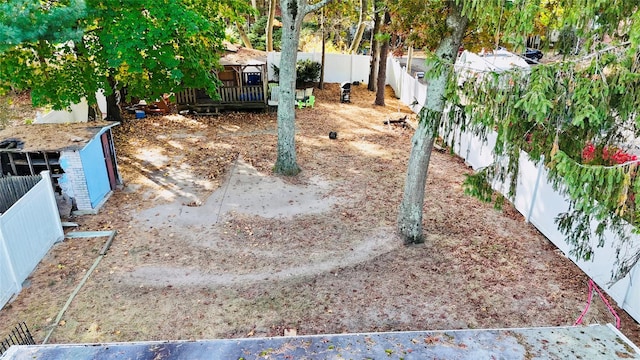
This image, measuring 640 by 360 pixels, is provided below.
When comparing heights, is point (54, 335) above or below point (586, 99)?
below

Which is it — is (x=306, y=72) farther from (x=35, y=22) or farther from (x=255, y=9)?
(x=35, y=22)

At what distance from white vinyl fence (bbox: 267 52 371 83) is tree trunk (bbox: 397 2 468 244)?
49.3 ft

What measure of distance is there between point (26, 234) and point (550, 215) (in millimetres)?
10236

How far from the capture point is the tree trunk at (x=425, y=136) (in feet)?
23.4

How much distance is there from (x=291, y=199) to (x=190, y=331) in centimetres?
489

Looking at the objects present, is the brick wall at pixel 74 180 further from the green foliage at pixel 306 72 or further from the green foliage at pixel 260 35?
the green foliage at pixel 260 35

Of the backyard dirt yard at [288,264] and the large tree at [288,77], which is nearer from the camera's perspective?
the backyard dirt yard at [288,264]

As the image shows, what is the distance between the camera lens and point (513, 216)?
10102 mm

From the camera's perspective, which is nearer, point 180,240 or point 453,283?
point 453,283

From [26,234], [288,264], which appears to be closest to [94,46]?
[26,234]

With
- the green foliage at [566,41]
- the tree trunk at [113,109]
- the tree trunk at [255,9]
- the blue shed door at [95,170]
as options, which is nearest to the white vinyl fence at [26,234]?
the blue shed door at [95,170]

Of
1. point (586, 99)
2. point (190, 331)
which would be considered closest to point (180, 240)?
point (190, 331)

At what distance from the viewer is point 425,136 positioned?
7.98m

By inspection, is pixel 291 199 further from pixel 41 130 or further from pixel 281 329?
pixel 41 130
